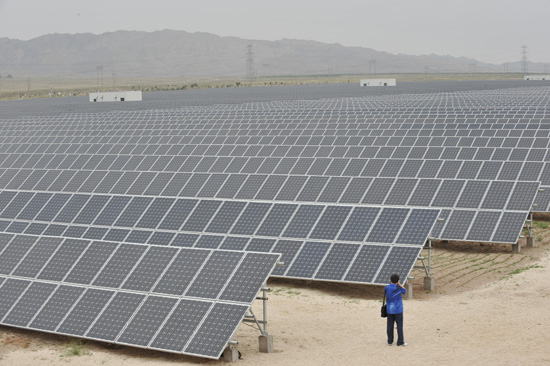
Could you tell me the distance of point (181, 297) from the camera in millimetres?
15320

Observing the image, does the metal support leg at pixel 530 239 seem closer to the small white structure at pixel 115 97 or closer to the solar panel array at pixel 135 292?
the solar panel array at pixel 135 292

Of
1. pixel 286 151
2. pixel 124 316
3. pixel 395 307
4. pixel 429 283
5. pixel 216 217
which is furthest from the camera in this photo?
pixel 286 151

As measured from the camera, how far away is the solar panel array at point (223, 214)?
15.5 m

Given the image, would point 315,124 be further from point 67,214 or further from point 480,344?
point 480,344

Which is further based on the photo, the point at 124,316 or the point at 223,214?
the point at 223,214

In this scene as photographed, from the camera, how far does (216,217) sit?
22312 millimetres

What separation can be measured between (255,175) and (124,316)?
13476mm

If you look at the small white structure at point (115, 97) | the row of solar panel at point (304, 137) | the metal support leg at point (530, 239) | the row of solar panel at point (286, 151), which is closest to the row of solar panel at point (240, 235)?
the metal support leg at point (530, 239)

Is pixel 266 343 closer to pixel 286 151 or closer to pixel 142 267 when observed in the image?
pixel 142 267

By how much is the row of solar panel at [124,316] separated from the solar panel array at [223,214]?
0.03m

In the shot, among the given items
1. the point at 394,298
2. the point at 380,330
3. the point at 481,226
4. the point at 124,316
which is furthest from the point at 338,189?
the point at 124,316

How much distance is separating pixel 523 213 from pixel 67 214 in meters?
13.9

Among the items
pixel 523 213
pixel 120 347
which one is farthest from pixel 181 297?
pixel 523 213

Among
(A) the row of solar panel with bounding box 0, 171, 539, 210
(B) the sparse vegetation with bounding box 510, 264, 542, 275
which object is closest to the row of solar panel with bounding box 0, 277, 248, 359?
(B) the sparse vegetation with bounding box 510, 264, 542, 275
